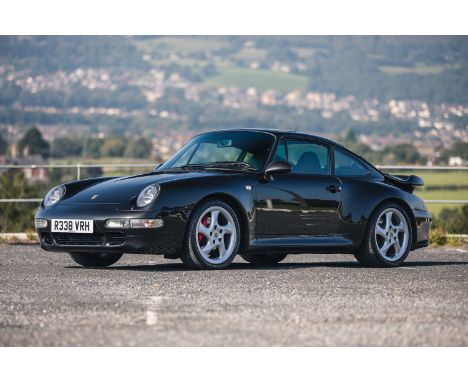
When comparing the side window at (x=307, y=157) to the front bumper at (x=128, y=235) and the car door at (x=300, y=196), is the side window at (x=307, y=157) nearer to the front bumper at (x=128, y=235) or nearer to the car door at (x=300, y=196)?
the car door at (x=300, y=196)

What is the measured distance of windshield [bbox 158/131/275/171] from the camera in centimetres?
1181

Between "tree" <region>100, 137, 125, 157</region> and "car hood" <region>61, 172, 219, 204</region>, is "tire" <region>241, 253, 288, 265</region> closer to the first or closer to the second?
"car hood" <region>61, 172, 219, 204</region>

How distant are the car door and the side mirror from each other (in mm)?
87

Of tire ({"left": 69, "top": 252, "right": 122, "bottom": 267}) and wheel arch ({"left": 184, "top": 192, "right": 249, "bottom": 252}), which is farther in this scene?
tire ({"left": 69, "top": 252, "right": 122, "bottom": 267})

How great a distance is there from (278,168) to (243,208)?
567 millimetres

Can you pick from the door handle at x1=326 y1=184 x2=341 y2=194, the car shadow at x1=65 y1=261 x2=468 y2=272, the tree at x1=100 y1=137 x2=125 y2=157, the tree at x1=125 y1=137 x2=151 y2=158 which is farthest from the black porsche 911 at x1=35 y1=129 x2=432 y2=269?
the tree at x1=125 y1=137 x2=151 y2=158

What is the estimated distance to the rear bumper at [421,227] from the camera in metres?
12.7

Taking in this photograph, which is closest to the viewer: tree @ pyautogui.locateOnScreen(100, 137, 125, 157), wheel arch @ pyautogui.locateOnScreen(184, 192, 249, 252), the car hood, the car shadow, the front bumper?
the front bumper

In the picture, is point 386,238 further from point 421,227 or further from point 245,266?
point 245,266

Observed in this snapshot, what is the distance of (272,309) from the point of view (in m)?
7.78

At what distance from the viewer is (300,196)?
11.8 meters

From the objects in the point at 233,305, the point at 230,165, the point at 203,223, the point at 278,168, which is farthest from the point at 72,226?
the point at 233,305

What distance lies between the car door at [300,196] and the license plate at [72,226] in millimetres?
1601

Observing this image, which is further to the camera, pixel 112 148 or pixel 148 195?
pixel 112 148
